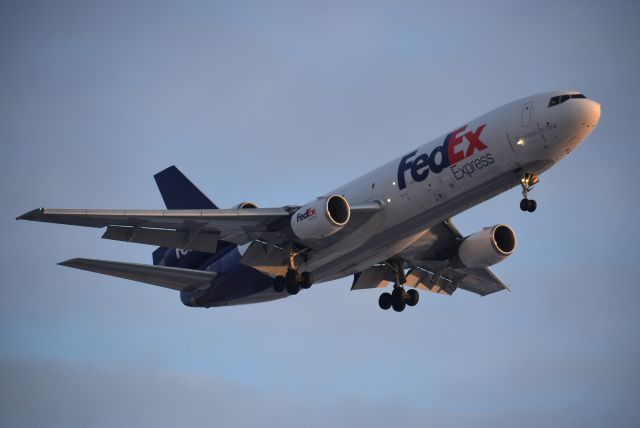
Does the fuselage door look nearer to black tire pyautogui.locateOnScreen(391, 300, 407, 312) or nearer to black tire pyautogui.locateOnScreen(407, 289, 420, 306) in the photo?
black tire pyautogui.locateOnScreen(407, 289, 420, 306)

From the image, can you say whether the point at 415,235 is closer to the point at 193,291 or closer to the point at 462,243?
the point at 462,243

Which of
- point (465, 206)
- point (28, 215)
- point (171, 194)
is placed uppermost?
point (171, 194)

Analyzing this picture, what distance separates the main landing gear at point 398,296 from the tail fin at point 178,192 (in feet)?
28.6

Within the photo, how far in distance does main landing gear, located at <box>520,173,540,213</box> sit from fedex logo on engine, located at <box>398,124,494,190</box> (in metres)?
1.46

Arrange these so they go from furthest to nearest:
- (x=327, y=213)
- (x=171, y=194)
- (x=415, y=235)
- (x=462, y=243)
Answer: (x=171, y=194) → (x=462, y=243) → (x=415, y=235) → (x=327, y=213)

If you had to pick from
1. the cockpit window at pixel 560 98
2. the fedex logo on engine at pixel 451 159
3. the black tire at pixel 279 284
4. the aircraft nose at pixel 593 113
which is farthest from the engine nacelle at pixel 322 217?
the aircraft nose at pixel 593 113

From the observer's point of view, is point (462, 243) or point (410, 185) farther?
point (462, 243)

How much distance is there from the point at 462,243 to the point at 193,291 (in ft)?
39.1

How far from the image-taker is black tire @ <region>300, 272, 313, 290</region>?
118 feet

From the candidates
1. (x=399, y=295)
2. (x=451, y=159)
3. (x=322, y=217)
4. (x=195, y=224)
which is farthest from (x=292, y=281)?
(x=451, y=159)

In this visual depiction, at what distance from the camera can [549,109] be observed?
31406 millimetres

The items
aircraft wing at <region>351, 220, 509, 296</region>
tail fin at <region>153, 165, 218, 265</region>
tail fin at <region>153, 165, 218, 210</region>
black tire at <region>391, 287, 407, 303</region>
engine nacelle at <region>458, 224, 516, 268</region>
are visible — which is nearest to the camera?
engine nacelle at <region>458, 224, 516, 268</region>

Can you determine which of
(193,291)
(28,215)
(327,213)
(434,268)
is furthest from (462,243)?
(28,215)

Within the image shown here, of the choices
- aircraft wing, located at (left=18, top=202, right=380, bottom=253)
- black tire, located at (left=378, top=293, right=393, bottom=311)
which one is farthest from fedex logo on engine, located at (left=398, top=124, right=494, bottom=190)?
black tire, located at (left=378, top=293, right=393, bottom=311)
